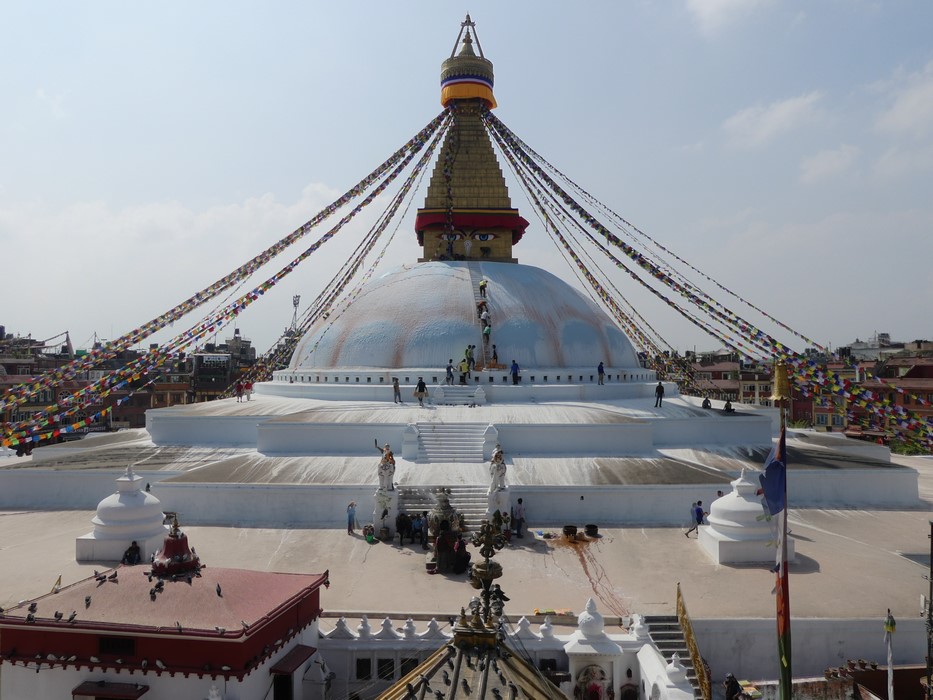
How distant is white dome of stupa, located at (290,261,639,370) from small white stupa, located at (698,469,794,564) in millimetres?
8995

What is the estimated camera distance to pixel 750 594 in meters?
9.44

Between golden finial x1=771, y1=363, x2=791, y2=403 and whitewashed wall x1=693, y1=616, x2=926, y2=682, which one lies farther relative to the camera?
whitewashed wall x1=693, y1=616, x2=926, y2=682

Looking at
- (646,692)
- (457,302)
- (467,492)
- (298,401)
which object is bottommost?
(646,692)

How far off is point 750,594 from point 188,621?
23.1 ft

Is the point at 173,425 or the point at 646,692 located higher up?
the point at 173,425

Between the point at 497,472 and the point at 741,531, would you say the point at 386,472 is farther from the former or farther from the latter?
the point at 741,531

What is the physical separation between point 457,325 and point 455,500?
7.72 metres

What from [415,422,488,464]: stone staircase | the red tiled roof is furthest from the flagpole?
[415,422,488,464]: stone staircase

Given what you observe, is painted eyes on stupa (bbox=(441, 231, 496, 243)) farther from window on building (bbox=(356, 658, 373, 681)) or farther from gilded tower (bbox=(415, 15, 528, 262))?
window on building (bbox=(356, 658, 373, 681))

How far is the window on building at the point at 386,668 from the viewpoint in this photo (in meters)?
7.70

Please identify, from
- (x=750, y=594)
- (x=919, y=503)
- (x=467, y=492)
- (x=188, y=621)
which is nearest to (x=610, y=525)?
(x=467, y=492)

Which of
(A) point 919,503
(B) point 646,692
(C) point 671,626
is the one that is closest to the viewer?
(B) point 646,692

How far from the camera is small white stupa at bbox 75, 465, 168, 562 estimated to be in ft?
35.7

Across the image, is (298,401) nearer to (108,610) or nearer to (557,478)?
(557,478)
